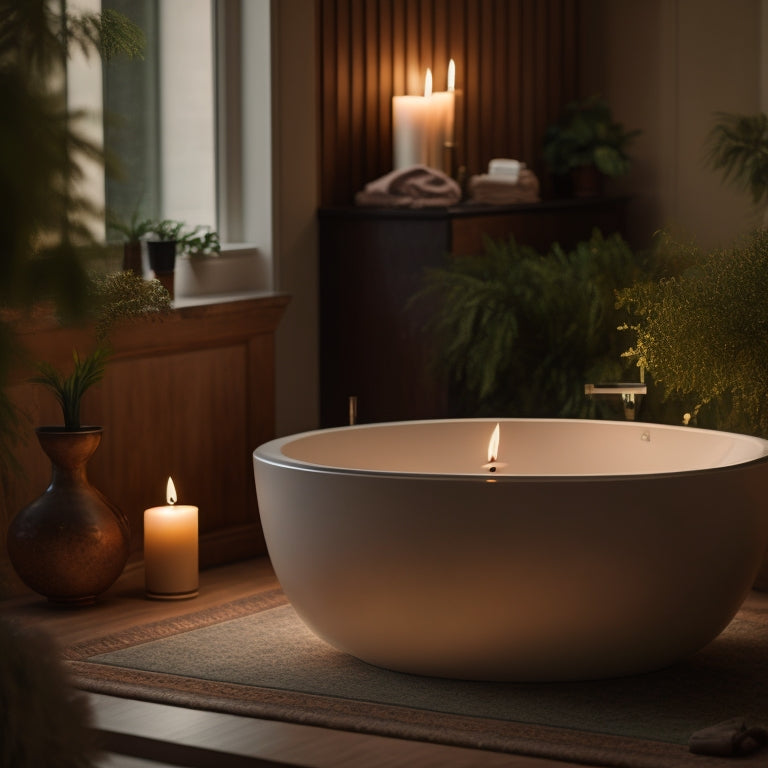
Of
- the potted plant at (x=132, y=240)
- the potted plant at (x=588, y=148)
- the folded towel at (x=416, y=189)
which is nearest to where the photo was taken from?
the potted plant at (x=132, y=240)

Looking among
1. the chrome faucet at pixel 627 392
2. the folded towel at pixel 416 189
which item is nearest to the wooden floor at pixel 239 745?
the chrome faucet at pixel 627 392

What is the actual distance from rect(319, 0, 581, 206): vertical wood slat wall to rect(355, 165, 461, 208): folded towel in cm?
22

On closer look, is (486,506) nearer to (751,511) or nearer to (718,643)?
(751,511)

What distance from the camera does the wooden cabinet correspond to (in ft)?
13.9

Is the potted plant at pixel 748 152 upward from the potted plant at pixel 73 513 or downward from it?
upward

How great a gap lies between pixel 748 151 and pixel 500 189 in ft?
2.81

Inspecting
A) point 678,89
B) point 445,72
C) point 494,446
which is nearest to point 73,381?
point 494,446

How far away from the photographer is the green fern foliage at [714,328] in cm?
316

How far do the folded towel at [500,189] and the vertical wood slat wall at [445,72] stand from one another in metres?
0.30

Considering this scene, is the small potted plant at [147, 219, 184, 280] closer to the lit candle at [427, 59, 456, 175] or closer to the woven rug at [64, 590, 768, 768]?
the lit candle at [427, 59, 456, 175]

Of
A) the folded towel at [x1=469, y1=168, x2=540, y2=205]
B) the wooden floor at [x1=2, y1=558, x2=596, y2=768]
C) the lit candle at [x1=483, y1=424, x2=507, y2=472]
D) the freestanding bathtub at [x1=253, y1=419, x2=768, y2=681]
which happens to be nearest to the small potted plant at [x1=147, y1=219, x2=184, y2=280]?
the folded towel at [x1=469, y1=168, x2=540, y2=205]

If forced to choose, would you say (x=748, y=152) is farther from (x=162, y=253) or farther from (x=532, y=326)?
(x=162, y=253)

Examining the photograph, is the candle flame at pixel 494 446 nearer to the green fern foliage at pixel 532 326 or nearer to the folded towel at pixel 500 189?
the green fern foliage at pixel 532 326

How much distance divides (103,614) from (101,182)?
4.04 ft
